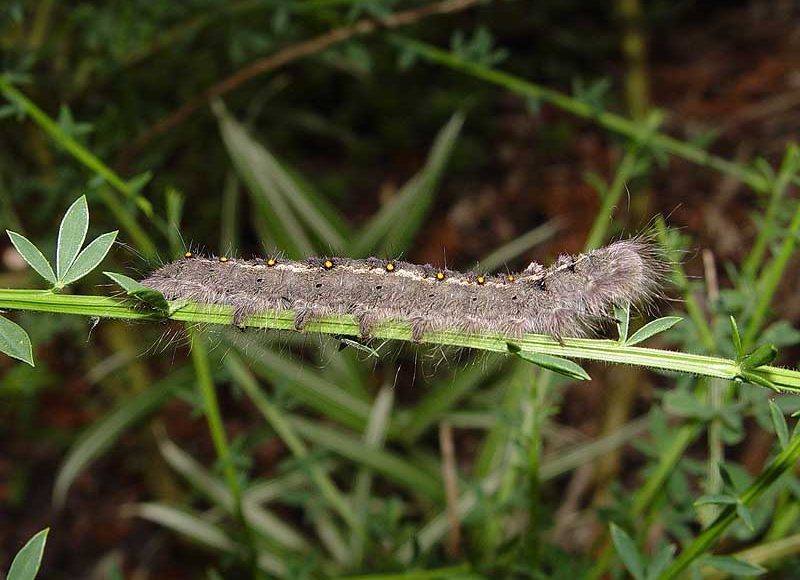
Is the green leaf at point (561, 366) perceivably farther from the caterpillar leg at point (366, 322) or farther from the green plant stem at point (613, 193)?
the green plant stem at point (613, 193)

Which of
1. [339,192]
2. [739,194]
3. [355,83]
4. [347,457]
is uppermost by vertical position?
[355,83]

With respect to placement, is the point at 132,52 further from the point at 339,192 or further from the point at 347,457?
the point at 339,192

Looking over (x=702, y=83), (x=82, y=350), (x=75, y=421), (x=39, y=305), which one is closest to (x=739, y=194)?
(x=702, y=83)

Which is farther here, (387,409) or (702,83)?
(702,83)

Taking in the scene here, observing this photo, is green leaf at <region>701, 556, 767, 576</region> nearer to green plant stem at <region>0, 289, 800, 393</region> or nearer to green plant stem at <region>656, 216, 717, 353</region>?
green plant stem at <region>0, 289, 800, 393</region>

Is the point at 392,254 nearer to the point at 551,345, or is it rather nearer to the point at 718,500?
the point at 551,345

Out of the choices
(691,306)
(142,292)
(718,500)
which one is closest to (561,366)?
(718,500)

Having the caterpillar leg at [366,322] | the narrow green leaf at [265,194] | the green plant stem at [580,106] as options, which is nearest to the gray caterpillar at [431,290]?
the caterpillar leg at [366,322]
